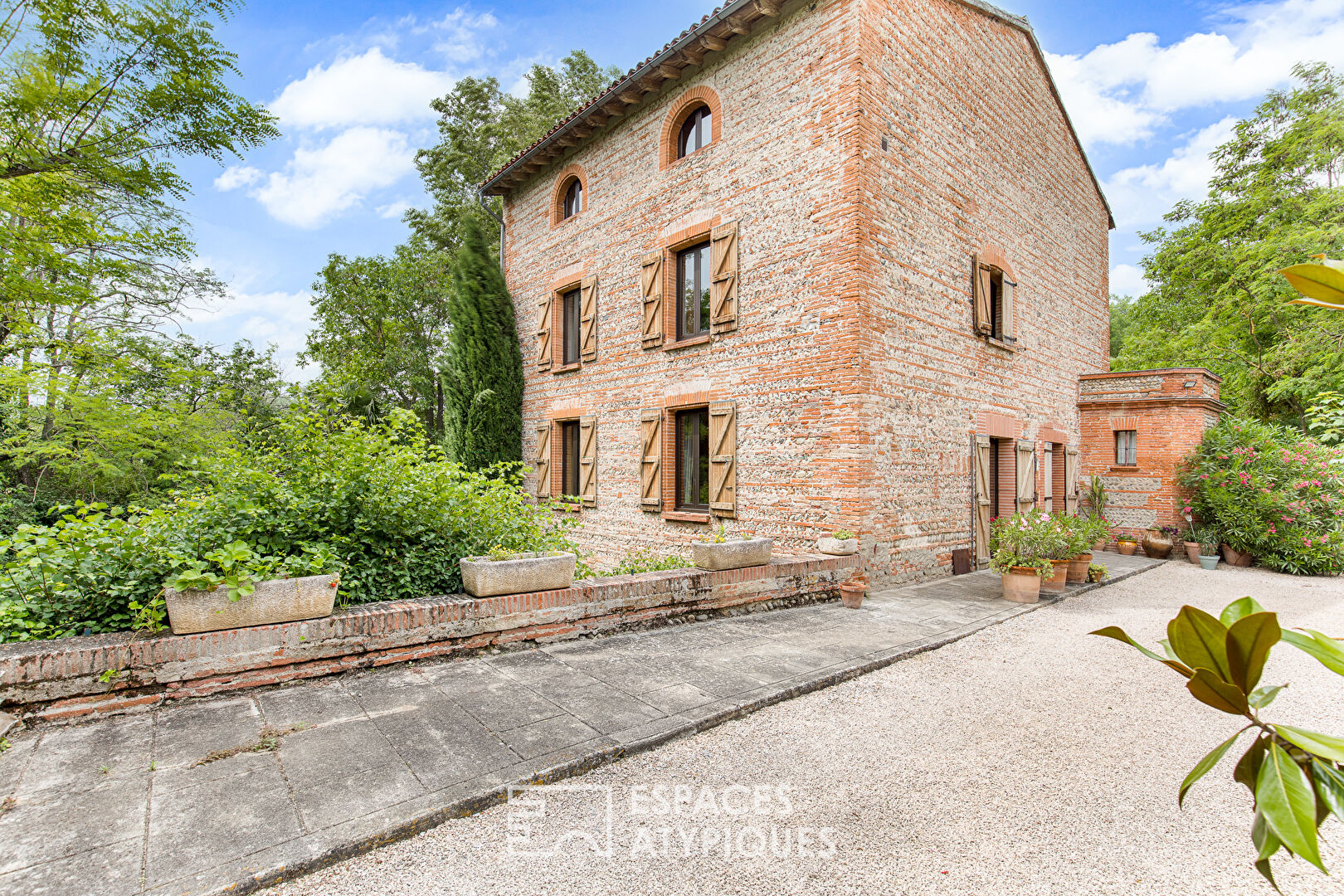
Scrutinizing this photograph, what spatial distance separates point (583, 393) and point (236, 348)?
16116mm

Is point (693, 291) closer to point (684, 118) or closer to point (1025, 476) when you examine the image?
point (684, 118)

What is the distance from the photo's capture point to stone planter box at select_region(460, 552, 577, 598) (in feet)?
14.7

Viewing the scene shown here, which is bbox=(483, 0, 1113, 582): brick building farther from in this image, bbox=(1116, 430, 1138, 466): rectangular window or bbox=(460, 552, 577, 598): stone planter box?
bbox=(460, 552, 577, 598): stone planter box

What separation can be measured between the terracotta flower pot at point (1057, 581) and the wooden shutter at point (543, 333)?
363 inches

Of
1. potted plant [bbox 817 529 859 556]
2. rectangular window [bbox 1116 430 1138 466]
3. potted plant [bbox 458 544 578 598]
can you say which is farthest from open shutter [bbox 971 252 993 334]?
potted plant [bbox 458 544 578 598]

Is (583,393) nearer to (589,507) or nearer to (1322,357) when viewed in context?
(589,507)

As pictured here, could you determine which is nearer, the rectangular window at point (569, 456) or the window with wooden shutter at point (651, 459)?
the window with wooden shutter at point (651, 459)

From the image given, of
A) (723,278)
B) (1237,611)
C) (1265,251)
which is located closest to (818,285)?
(723,278)

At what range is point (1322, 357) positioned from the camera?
13812mm

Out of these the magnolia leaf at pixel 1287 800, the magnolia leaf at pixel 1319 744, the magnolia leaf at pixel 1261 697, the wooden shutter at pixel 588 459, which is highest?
the wooden shutter at pixel 588 459

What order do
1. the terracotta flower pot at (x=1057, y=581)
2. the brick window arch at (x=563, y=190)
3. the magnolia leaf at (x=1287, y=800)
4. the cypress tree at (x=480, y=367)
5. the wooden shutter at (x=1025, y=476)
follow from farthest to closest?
the cypress tree at (x=480, y=367)
the brick window arch at (x=563, y=190)
the wooden shutter at (x=1025, y=476)
the terracotta flower pot at (x=1057, y=581)
the magnolia leaf at (x=1287, y=800)

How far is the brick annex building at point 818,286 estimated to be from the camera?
24.1ft

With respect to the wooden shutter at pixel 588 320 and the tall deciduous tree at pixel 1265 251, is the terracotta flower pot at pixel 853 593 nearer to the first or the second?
the wooden shutter at pixel 588 320

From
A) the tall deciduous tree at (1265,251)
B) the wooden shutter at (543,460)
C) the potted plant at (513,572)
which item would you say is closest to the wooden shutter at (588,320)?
the wooden shutter at (543,460)
